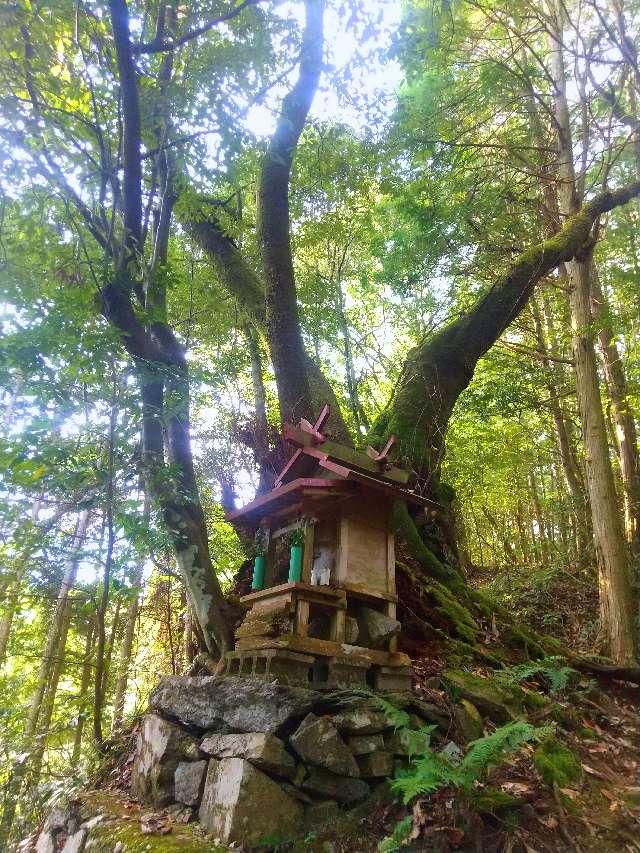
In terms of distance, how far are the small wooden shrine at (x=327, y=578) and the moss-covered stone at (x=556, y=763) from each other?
3.52 feet

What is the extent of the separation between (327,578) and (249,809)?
5.62ft

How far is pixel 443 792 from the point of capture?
3.48 metres

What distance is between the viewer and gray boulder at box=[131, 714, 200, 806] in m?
4.03

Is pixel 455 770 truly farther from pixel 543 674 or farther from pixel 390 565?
pixel 543 674

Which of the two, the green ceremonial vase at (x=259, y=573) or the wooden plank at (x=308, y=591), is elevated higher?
the green ceremonial vase at (x=259, y=573)

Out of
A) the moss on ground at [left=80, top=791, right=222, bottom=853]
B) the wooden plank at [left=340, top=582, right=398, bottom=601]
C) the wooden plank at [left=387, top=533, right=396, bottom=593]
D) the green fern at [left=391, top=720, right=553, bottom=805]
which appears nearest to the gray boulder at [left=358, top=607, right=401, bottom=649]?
the wooden plank at [left=340, top=582, right=398, bottom=601]

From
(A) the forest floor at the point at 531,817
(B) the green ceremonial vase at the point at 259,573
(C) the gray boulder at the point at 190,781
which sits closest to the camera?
(A) the forest floor at the point at 531,817

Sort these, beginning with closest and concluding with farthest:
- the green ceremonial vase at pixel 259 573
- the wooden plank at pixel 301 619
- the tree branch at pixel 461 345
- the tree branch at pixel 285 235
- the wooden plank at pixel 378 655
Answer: the wooden plank at pixel 301 619, the wooden plank at pixel 378 655, the green ceremonial vase at pixel 259 573, the tree branch at pixel 285 235, the tree branch at pixel 461 345

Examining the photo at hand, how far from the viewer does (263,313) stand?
26.5ft

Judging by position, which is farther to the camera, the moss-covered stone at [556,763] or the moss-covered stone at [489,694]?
the moss-covered stone at [489,694]

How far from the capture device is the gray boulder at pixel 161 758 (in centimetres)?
403

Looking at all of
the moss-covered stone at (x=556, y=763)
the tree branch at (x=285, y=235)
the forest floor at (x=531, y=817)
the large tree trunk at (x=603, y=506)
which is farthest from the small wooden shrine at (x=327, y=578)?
the large tree trunk at (x=603, y=506)

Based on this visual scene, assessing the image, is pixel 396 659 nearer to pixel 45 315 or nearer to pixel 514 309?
pixel 45 315

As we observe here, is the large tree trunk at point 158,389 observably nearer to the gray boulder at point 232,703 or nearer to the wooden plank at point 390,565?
the gray boulder at point 232,703
